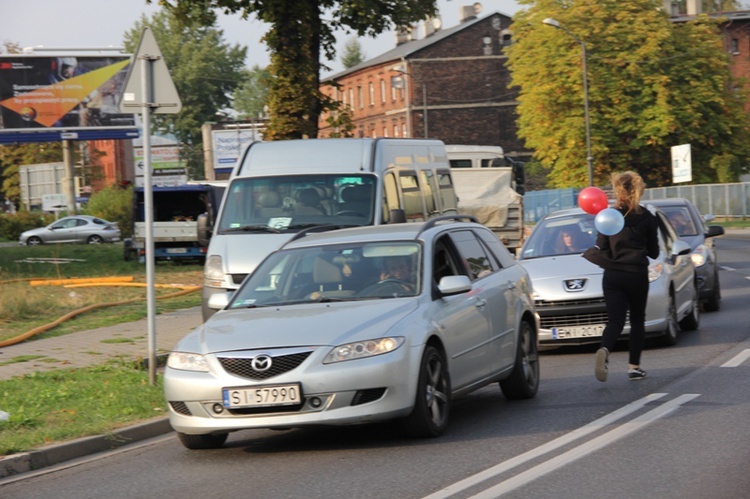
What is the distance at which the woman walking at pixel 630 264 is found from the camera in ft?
37.7

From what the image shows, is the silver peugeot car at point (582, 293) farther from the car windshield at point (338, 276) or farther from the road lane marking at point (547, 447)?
the car windshield at point (338, 276)

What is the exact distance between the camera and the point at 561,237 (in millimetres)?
15938

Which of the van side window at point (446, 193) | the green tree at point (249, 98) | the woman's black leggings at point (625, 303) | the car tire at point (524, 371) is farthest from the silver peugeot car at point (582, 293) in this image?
the green tree at point (249, 98)

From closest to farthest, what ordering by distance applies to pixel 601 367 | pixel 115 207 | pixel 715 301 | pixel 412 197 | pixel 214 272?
1. pixel 601 367
2. pixel 214 272
3. pixel 412 197
4. pixel 715 301
5. pixel 115 207

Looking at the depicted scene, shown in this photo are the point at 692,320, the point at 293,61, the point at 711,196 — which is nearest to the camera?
the point at 692,320

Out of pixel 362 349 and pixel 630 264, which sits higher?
pixel 630 264

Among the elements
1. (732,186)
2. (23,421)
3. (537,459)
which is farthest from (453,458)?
(732,186)

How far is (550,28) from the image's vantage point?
6944 cm

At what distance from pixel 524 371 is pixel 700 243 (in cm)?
931

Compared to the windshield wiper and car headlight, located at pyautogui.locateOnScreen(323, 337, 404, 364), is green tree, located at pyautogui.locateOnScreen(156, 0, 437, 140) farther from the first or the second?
car headlight, located at pyautogui.locateOnScreen(323, 337, 404, 364)

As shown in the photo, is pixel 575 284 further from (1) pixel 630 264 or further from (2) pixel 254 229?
(2) pixel 254 229

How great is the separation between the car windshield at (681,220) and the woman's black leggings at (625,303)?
8.61 metres

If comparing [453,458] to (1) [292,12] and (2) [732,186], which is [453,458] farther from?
(2) [732,186]

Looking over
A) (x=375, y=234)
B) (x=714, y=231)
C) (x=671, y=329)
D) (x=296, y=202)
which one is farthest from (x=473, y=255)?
(x=714, y=231)
